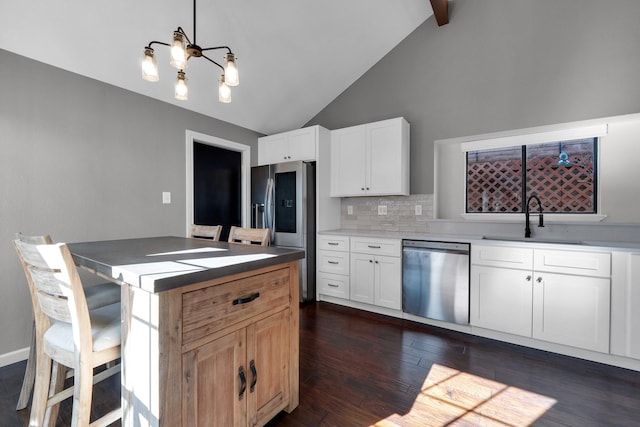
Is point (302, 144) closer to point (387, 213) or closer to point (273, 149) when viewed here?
point (273, 149)

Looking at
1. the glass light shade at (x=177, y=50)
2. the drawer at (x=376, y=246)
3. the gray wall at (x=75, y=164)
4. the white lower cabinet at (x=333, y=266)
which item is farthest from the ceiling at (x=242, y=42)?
the drawer at (x=376, y=246)

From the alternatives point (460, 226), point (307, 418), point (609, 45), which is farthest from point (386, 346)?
point (609, 45)

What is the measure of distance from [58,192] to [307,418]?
2.54 metres

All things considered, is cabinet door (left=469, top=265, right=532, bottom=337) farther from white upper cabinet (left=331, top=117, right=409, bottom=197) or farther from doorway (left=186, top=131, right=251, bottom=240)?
doorway (left=186, top=131, right=251, bottom=240)

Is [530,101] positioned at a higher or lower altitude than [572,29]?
A: lower

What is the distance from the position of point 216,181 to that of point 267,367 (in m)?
2.81

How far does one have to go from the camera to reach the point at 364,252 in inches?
124

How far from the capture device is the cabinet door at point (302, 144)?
3504 mm

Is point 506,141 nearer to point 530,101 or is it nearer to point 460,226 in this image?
point 530,101

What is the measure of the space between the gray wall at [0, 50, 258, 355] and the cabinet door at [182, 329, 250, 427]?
2061 millimetres

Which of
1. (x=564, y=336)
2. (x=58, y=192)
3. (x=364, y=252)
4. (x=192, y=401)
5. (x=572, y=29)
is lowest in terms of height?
(x=564, y=336)

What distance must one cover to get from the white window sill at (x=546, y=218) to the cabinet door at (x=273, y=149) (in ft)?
7.80

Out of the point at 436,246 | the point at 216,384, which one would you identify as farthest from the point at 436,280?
the point at 216,384

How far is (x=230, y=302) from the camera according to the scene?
120 centimetres
